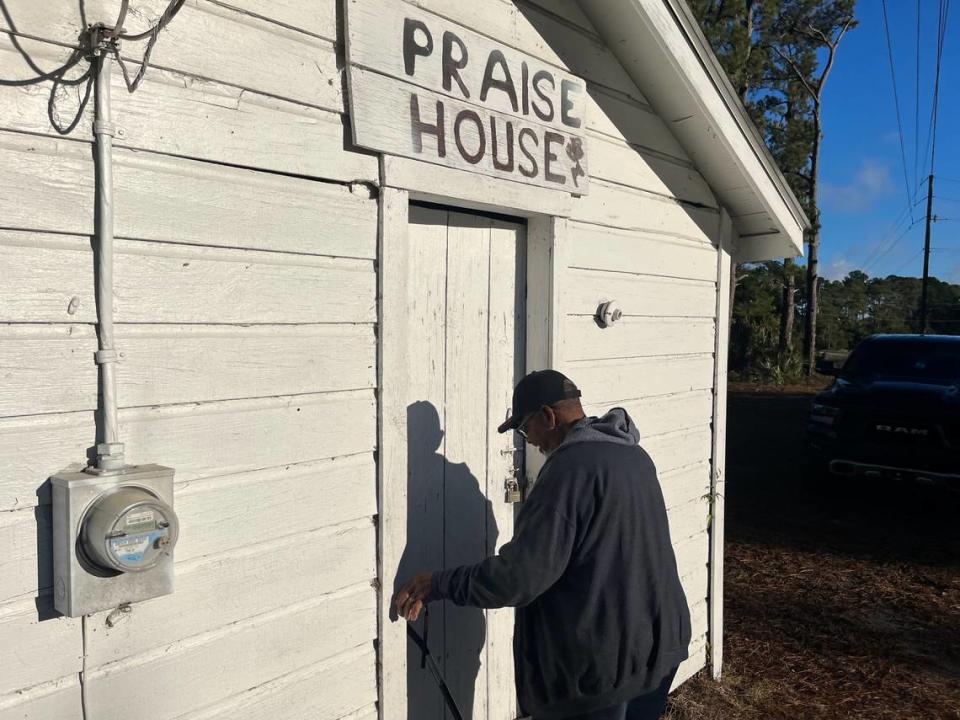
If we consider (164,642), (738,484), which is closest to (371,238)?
(164,642)

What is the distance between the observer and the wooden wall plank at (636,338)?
3.48m

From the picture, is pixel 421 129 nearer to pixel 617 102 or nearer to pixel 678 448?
pixel 617 102

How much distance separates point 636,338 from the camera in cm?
389

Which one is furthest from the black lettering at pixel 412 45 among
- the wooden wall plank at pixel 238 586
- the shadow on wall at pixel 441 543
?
the wooden wall plank at pixel 238 586

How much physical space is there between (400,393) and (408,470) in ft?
1.55

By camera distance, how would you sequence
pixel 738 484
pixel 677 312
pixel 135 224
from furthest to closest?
pixel 738 484, pixel 677 312, pixel 135 224

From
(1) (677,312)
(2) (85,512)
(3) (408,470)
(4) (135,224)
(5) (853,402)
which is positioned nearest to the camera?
(2) (85,512)

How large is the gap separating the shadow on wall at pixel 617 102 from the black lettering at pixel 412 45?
24.7 inches

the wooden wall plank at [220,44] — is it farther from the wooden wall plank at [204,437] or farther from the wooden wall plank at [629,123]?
the wooden wall plank at [629,123]

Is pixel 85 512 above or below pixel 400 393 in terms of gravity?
below

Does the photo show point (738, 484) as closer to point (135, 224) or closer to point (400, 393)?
point (400, 393)

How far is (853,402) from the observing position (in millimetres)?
8336

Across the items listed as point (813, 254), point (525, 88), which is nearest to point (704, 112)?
point (525, 88)

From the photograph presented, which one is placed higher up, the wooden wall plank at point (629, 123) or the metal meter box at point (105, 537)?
the wooden wall plank at point (629, 123)
